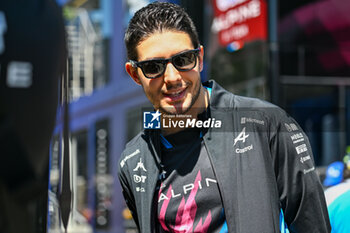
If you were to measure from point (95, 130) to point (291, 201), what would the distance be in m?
4.88

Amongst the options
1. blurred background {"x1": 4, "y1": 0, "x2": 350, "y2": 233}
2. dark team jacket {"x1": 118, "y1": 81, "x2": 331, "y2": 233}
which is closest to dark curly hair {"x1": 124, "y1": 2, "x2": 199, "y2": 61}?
dark team jacket {"x1": 118, "y1": 81, "x2": 331, "y2": 233}

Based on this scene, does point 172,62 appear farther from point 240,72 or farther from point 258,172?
point 240,72

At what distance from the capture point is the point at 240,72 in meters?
7.12

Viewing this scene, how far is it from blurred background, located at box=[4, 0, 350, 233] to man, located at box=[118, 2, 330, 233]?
341 cm

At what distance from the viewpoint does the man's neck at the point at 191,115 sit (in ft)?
5.88

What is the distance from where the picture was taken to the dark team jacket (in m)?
1.66

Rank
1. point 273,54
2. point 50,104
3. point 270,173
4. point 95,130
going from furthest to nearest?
point 273,54 < point 95,130 < point 50,104 < point 270,173

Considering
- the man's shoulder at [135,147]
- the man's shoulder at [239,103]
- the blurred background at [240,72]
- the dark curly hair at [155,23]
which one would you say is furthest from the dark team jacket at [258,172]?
the blurred background at [240,72]

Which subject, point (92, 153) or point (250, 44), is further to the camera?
point (250, 44)

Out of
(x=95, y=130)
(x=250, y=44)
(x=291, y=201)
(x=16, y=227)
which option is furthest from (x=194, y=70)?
(x=250, y=44)

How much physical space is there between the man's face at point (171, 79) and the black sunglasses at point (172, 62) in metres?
0.01

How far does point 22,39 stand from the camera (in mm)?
2072

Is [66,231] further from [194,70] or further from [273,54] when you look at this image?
[273,54]

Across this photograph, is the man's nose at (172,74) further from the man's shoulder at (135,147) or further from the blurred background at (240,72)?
the blurred background at (240,72)
